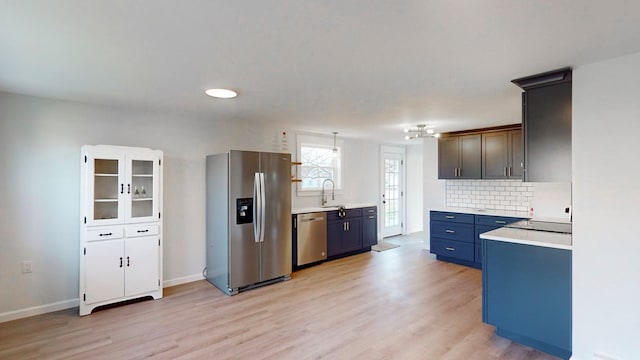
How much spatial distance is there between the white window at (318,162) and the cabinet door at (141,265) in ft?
8.62

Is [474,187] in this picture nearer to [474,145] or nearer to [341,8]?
[474,145]

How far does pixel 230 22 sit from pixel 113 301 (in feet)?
11.0

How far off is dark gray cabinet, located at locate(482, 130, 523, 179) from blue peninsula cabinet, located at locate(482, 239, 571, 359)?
2520 millimetres

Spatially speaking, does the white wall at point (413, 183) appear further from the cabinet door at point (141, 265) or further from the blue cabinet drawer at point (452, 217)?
the cabinet door at point (141, 265)

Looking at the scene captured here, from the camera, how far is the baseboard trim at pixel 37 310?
317 cm

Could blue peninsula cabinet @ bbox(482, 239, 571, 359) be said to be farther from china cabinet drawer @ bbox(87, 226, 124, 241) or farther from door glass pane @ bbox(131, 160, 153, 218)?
china cabinet drawer @ bbox(87, 226, 124, 241)

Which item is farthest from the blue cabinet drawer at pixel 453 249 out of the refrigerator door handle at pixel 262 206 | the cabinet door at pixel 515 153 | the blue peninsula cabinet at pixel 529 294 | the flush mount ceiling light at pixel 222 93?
the flush mount ceiling light at pixel 222 93

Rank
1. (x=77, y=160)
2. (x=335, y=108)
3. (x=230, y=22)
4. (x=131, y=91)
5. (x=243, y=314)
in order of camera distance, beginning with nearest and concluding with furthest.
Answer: (x=230, y=22) < (x=131, y=91) < (x=243, y=314) < (x=77, y=160) < (x=335, y=108)

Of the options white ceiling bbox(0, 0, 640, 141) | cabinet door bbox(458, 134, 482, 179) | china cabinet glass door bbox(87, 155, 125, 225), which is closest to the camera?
white ceiling bbox(0, 0, 640, 141)

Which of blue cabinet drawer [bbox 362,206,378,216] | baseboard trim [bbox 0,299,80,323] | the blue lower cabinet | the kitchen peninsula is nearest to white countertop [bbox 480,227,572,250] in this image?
the kitchen peninsula

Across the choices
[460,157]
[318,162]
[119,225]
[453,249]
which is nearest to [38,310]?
[119,225]

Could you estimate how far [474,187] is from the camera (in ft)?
18.3

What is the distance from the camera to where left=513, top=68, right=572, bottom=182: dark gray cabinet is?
8.15 feet

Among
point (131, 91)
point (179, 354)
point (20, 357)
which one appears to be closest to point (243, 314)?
point (179, 354)
